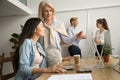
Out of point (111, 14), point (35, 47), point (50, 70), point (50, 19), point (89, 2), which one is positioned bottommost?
point (50, 70)

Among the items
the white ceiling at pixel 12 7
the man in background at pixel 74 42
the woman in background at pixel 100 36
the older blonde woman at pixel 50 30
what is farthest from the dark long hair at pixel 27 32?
the man in background at pixel 74 42

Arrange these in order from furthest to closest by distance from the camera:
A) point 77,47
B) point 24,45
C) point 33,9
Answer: point 33,9, point 77,47, point 24,45

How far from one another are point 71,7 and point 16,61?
158 inches

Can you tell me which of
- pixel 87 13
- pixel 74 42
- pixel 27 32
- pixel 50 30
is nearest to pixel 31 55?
pixel 27 32

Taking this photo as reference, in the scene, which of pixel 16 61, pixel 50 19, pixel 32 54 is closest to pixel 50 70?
pixel 32 54

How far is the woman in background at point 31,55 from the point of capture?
1414 mm

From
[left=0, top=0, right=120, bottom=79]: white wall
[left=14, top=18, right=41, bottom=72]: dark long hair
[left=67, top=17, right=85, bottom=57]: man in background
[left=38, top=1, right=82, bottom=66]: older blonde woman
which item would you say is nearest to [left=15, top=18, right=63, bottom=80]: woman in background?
[left=14, top=18, right=41, bottom=72]: dark long hair

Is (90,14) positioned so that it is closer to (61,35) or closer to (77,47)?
(77,47)

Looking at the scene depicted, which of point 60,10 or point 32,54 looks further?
point 60,10

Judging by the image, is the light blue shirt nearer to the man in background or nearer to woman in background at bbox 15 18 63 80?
woman in background at bbox 15 18 63 80

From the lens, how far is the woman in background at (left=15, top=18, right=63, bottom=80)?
1414mm

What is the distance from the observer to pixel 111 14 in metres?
5.21

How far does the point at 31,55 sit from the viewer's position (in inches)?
60.9

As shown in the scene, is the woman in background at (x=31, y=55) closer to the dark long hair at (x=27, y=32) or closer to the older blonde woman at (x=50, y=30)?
the dark long hair at (x=27, y=32)
